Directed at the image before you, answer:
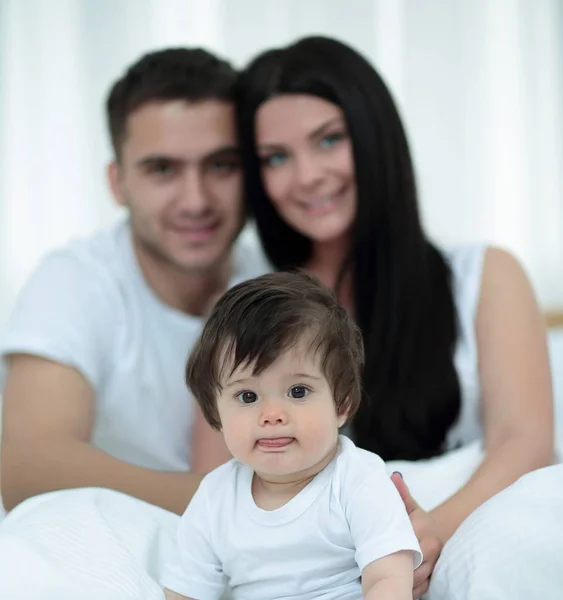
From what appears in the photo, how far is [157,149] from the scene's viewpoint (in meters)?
1.76

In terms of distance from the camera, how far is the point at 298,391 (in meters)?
0.98

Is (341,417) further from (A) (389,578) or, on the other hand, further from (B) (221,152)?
(B) (221,152)

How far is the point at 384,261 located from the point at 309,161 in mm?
250

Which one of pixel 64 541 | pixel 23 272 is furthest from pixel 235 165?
pixel 23 272

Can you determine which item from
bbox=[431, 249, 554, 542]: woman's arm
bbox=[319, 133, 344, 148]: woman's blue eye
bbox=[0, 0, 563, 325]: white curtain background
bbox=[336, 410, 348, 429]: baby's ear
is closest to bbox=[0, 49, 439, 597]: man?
bbox=[319, 133, 344, 148]: woman's blue eye

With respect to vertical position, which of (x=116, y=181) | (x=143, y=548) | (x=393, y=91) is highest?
(x=393, y=91)

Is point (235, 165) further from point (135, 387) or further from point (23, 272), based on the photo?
point (23, 272)

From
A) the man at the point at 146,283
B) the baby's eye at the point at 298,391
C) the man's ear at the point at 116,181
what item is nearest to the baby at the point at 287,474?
the baby's eye at the point at 298,391

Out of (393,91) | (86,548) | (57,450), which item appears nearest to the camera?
(86,548)

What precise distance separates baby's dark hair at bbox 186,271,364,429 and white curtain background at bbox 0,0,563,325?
1808 millimetres

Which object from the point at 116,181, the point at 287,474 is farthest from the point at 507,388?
the point at 116,181

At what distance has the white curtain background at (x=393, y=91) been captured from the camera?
268cm

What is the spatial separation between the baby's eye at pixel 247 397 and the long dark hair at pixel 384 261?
0.68 m

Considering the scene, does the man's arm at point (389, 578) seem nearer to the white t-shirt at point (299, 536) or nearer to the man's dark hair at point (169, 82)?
the white t-shirt at point (299, 536)
